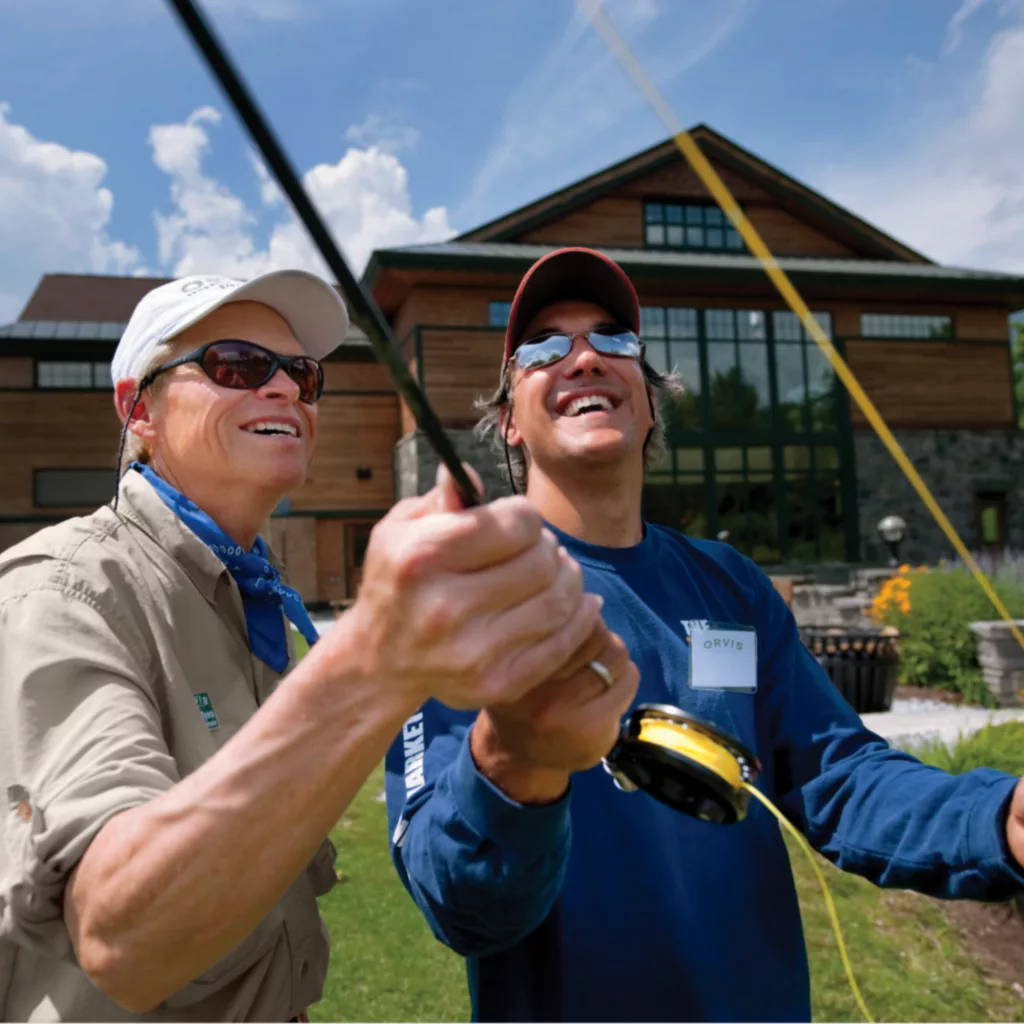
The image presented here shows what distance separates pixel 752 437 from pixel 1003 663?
14346mm

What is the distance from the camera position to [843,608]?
1309cm

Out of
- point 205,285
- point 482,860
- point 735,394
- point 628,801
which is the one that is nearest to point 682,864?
point 628,801

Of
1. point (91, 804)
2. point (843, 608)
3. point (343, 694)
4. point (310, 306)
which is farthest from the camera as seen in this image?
point (843, 608)

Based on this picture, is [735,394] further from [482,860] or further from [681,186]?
[482,860]

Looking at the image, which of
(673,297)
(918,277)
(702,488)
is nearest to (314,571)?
(702,488)

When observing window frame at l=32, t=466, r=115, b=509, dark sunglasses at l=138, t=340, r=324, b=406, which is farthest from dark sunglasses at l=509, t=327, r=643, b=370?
window frame at l=32, t=466, r=115, b=509

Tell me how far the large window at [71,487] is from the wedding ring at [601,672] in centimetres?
2367

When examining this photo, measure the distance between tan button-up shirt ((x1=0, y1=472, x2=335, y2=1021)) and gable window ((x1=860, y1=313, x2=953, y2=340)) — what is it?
2458 cm

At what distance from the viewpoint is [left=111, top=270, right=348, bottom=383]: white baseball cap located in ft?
6.12

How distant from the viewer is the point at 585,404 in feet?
7.03

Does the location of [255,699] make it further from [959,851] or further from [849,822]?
[959,851]

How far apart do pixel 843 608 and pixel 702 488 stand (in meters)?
9.96

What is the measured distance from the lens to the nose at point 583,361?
7.15 feet

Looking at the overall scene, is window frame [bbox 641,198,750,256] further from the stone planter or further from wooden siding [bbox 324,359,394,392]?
the stone planter
